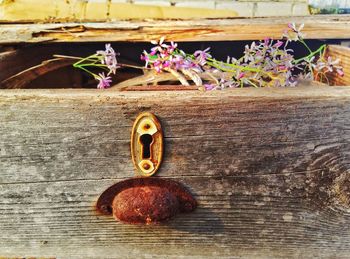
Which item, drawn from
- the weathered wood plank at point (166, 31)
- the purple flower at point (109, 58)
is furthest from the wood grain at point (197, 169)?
the weathered wood plank at point (166, 31)

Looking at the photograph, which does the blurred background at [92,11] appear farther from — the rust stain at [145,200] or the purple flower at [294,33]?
the rust stain at [145,200]

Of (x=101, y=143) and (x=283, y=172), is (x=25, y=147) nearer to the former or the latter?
(x=101, y=143)

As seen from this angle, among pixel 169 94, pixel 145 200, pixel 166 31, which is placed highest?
pixel 166 31


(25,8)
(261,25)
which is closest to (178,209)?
(261,25)

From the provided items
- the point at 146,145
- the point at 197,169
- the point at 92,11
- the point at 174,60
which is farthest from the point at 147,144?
the point at 92,11

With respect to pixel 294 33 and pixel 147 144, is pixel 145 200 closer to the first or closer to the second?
pixel 147 144
